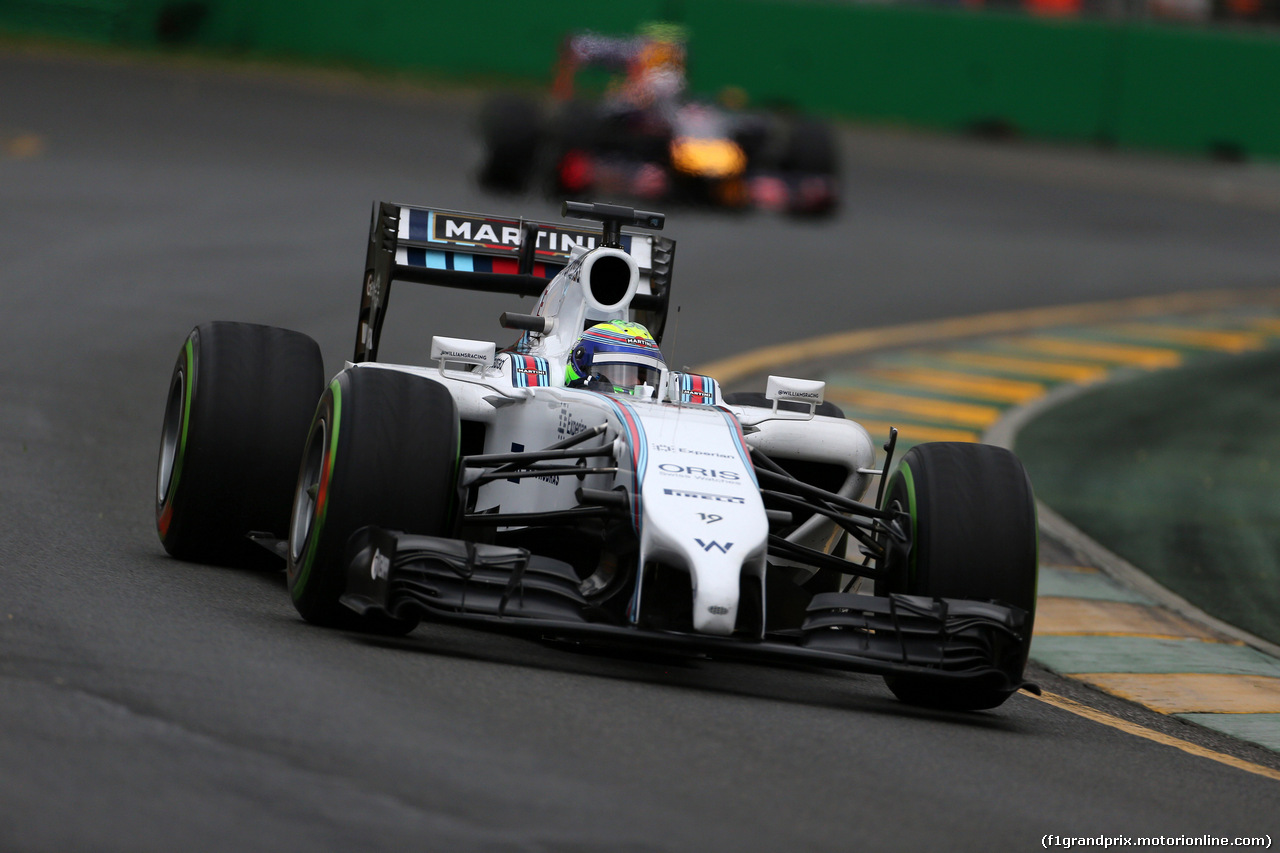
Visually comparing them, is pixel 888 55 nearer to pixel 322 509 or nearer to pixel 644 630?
pixel 322 509

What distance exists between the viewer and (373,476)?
7703mm

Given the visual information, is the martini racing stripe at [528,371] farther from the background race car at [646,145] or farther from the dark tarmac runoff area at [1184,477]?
the background race car at [646,145]

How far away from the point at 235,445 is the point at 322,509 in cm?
139

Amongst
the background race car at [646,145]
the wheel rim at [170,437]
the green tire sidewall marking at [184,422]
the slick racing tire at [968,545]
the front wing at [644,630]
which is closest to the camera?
the front wing at [644,630]

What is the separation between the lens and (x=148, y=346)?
1579cm

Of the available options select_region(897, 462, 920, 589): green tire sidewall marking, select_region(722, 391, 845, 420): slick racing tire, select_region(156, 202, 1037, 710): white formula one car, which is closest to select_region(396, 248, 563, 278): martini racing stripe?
select_region(156, 202, 1037, 710): white formula one car

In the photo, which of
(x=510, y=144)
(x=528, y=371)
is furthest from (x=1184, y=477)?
(x=510, y=144)

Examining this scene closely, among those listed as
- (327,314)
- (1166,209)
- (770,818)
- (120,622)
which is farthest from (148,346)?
(1166,209)

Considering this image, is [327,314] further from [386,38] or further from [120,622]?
[386,38]

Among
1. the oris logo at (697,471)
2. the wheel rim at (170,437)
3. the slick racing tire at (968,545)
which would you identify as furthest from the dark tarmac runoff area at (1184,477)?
the wheel rim at (170,437)

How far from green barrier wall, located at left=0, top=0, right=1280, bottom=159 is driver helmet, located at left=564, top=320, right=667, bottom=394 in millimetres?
28174

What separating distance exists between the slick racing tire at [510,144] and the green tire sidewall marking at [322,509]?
16.9m

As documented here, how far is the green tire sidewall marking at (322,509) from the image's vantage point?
7.71 meters

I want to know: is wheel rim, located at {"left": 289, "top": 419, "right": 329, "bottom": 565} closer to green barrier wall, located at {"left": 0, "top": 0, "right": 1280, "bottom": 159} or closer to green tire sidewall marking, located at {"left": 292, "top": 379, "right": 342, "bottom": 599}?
green tire sidewall marking, located at {"left": 292, "top": 379, "right": 342, "bottom": 599}
